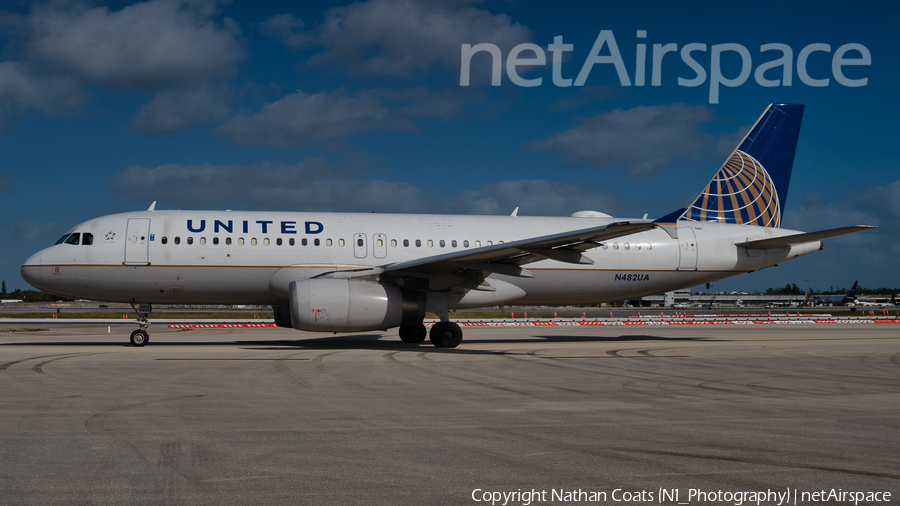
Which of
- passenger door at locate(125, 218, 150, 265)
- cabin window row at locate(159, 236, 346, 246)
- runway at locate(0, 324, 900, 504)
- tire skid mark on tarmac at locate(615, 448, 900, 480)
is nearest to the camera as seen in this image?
runway at locate(0, 324, 900, 504)

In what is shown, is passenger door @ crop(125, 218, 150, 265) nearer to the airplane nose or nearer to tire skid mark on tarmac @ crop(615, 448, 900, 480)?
the airplane nose

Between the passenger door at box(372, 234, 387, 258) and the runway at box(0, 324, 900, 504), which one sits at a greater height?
the passenger door at box(372, 234, 387, 258)

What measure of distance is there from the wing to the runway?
3.36 m

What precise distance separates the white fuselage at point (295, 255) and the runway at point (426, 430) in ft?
17.5

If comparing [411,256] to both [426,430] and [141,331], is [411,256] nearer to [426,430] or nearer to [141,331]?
[141,331]

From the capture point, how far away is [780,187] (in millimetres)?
23625

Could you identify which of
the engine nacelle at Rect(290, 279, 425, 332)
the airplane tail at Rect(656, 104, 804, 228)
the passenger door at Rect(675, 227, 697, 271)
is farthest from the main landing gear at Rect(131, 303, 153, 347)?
the airplane tail at Rect(656, 104, 804, 228)

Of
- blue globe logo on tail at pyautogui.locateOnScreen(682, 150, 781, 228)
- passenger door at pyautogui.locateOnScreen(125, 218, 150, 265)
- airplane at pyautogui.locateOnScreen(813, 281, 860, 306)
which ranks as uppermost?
blue globe logo on tail at pyautogui.locateOnScreen(682, 150, 781, 228)

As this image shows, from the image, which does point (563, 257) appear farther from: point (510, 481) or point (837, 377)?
point (510, 481)

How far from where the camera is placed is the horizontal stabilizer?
18.0m

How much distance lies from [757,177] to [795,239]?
3262 mm

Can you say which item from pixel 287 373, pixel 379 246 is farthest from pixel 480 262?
pixel 287 373

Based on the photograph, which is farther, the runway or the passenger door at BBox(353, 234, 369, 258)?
the passenger door at BBox(353, 234, 369, 258)

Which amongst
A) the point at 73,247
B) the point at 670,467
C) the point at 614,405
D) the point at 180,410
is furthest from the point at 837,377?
the point at 73,247
